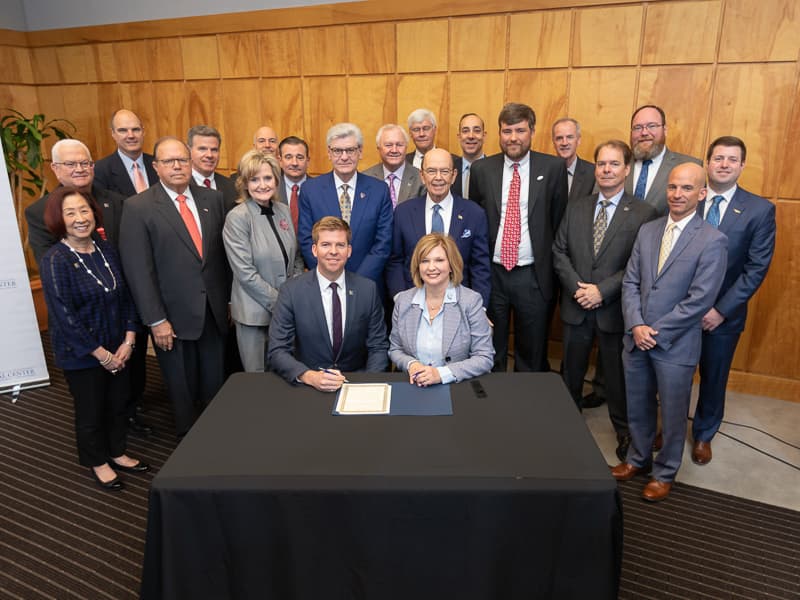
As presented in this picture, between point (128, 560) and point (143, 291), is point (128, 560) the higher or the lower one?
the lower one

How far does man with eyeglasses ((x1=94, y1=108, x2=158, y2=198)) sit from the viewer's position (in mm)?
4312

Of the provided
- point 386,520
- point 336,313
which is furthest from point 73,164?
point 386,520

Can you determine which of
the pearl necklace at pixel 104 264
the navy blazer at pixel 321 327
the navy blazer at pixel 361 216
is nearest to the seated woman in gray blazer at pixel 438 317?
the navy blazer at pixel 321 327

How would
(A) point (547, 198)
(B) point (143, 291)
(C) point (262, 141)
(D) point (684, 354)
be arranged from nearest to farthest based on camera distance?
(D) point (684, 354) < (B) point (143, 291) < (A) point (547, 198) < (C) point (262, 141)

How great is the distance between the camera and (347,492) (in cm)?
173

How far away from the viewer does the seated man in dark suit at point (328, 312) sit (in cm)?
272

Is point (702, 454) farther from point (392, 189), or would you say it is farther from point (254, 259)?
point (254, 259)

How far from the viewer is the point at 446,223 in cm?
348

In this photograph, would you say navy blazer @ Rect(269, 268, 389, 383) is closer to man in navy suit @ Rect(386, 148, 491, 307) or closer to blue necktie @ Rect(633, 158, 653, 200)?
man in navy suit @ Rect(386, 148, 491, 307)

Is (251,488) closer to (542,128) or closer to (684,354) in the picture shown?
(684,354)

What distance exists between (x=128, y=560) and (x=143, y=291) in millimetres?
1380

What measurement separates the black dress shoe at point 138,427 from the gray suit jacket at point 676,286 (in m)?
3.12

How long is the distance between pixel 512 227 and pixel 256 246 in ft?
5.32

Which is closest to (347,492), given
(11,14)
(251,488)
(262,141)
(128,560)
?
(251,488)
